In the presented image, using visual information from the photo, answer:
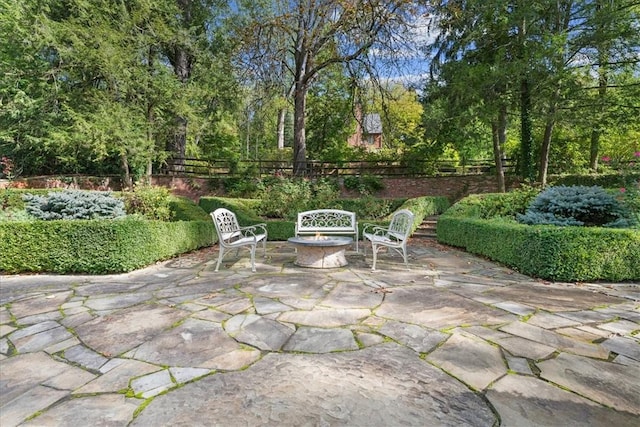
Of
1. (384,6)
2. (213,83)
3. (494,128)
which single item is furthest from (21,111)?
(494,128)

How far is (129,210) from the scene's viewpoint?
25.7 feet

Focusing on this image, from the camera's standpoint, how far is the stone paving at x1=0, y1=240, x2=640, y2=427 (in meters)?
1.71

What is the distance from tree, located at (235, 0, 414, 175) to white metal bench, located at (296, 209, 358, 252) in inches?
271

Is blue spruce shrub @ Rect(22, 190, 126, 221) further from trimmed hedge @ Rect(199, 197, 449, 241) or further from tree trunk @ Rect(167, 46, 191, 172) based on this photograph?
tree trunk @ Rect(167, 46, 191, 172)

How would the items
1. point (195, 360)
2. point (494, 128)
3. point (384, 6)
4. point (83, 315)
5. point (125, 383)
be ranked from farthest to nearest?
1. point (494, 128)
2. point (384, 6)
3. point (83, 315)
4. point (195, 360)
5. point (125, 383)

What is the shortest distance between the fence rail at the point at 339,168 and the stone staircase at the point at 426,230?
20.7 feet

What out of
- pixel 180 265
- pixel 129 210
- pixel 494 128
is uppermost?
pixel 494 128

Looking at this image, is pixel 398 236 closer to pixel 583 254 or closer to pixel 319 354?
pixel 583 254

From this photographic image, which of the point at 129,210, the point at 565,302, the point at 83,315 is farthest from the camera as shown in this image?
the point at 129,210

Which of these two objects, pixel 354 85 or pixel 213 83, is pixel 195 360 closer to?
pixel 354 85

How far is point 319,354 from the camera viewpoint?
2.31 m

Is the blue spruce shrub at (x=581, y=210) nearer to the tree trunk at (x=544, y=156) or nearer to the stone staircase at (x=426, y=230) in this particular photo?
the stone staircase at (x=426, y=230)

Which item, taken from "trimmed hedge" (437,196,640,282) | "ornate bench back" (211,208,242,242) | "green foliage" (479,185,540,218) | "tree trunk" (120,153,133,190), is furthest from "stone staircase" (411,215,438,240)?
"tree trunk" (120,153,133,190)

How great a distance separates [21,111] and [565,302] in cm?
1591
